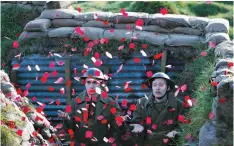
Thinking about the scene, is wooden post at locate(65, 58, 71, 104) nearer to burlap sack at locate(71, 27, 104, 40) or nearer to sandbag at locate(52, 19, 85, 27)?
burlap sack at locate(71, 27, 104, 40)

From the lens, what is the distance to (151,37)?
9867mm

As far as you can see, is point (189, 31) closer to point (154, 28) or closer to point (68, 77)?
point (154, 28)

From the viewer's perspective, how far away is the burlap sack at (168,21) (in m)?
10.0

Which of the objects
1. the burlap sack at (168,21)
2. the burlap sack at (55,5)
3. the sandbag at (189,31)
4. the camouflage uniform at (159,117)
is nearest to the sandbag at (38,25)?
the burlap sack at (55,5)

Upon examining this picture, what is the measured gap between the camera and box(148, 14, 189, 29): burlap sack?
32.8 ft

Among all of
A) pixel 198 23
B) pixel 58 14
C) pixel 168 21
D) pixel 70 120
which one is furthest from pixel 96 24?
pixel 70 120

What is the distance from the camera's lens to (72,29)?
10.2 m

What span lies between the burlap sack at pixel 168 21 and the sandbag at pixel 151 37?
0.83 feet

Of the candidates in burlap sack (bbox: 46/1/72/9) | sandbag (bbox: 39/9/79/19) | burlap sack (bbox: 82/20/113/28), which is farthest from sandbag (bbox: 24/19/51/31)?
burlap sack (bbox: 82/20/113/28)

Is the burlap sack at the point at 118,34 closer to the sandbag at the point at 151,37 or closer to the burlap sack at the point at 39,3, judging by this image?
the sandbag at the point at 151,37

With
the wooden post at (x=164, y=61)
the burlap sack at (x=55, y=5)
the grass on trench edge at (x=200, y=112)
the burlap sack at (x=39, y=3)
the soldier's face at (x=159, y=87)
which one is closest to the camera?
the grass on trench edge at (x=200, y=112)

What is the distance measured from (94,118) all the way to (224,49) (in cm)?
233

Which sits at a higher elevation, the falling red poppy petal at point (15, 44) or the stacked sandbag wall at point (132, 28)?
the stacked sandbag wall at point (132, 28)

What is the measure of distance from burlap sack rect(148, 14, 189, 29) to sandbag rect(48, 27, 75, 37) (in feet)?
5.08
